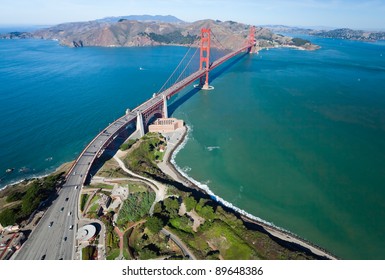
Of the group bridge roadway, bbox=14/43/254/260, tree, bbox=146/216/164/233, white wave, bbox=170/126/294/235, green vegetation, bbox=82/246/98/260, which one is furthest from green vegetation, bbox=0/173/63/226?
white wave, bbox=170/126/294/235

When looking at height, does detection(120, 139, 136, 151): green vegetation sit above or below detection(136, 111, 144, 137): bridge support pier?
below

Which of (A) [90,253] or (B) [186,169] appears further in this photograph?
(B) [186,169]

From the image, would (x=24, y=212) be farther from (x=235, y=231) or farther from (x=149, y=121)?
(x=149, y=121)

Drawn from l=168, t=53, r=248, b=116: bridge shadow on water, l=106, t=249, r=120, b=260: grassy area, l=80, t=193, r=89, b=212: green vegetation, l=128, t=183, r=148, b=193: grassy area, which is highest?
l=80, t=193, r=89, b=212: green vegetation

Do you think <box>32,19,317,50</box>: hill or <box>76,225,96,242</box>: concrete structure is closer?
<box>76,225,96,242</box>: concrete structure

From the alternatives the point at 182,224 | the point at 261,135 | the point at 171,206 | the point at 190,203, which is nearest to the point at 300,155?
the point at 261,135

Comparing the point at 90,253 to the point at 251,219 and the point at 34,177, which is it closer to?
the point at 251,219

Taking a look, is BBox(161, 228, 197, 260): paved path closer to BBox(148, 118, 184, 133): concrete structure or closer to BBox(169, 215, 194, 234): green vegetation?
BBox(169, 215, 194, 234): green vegetation

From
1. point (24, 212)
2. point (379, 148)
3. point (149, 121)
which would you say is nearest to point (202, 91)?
point (149, 121)
